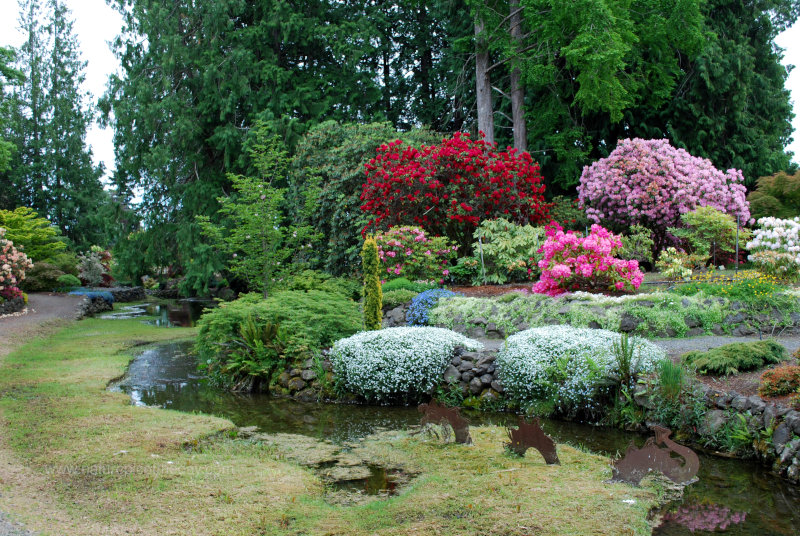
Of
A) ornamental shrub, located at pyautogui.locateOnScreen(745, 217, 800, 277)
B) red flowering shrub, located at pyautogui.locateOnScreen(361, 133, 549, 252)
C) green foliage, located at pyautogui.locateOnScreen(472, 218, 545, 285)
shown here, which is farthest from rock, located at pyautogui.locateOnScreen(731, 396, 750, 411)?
red flowering shrub, located at pyautogui.locateOnScreen(361, 133, 549, 252)

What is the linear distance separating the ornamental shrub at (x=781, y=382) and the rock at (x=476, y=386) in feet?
9.99

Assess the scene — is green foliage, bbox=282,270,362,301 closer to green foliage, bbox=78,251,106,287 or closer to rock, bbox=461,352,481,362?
rock, bbox=461,352,481,362

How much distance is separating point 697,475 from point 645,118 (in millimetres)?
16880

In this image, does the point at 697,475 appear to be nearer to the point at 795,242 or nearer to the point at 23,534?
the point at 23,534

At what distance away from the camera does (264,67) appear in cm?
2186

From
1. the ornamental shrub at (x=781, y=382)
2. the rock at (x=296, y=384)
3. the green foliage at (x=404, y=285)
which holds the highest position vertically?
the green foliage at (x=404, y=285)

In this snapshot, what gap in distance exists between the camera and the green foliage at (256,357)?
9.13 metres

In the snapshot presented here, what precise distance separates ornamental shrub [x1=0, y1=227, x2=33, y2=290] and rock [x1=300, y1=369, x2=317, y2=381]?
12.1 m

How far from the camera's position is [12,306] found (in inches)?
679

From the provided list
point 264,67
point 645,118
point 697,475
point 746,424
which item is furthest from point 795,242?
point 264,67

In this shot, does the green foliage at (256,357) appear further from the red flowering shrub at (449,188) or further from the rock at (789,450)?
the rock at (789,450)

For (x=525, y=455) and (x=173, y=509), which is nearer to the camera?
(x=173, y=509)

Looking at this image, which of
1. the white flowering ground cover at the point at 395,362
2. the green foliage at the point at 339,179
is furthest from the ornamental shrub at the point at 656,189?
the white flowering ground cover at the point at 395,362

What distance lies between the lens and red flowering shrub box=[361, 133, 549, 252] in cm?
1397
